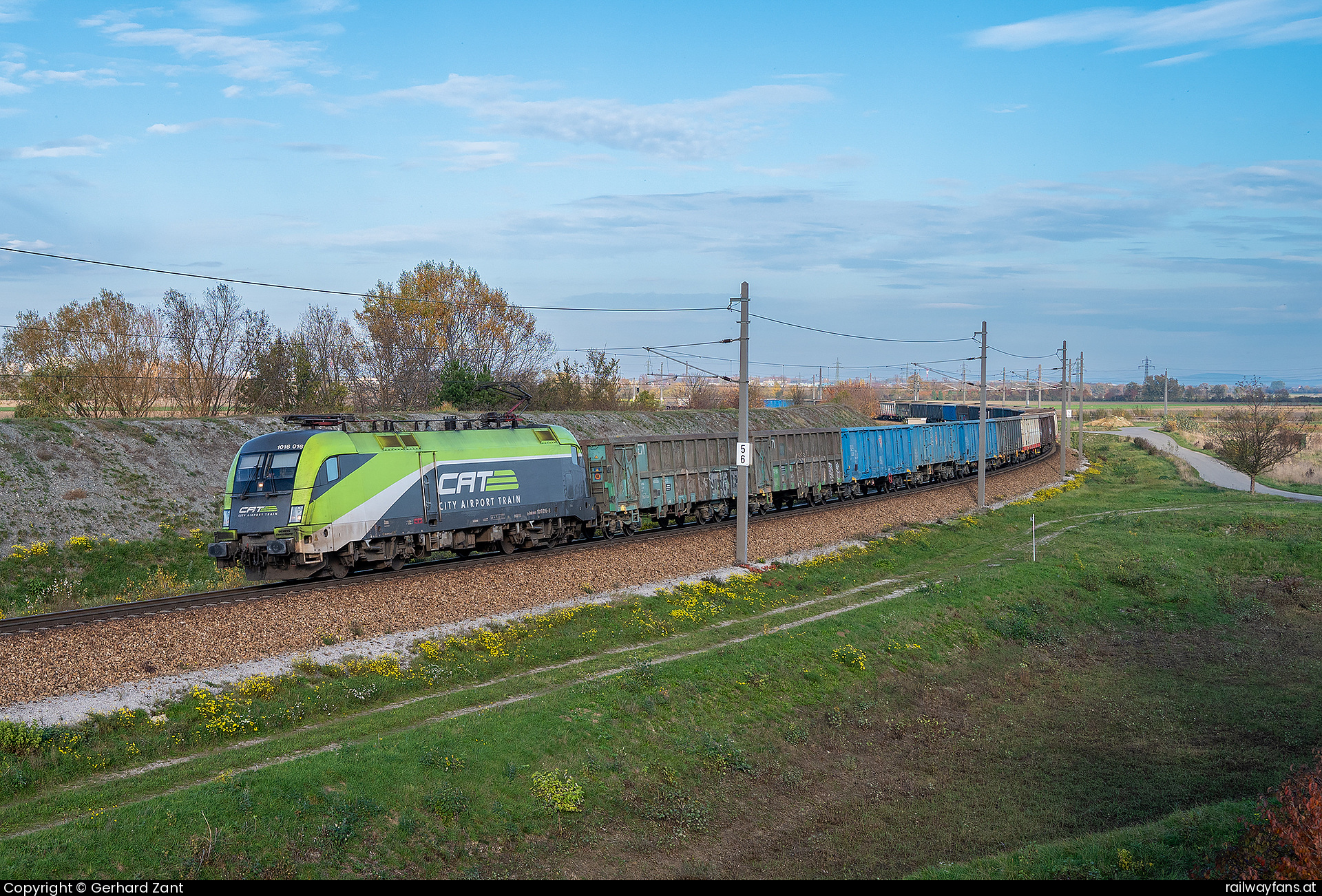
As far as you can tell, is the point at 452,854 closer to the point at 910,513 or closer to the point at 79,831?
the point at 79,831

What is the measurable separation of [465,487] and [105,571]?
516 inches

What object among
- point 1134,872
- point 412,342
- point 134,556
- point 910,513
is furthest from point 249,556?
point 412,342

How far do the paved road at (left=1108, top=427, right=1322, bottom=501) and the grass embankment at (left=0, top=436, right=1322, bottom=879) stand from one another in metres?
36.8

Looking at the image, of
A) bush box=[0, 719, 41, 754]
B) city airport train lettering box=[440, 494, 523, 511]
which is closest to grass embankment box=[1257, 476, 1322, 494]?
city airport train lettering box=[440, 494, 523, 511]

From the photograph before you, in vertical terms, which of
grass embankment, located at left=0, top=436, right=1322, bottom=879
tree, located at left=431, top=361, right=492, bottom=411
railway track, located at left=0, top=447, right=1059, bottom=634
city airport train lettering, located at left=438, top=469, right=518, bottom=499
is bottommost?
grass embankment, located at left=0, top=436, right=1322, bottom=879

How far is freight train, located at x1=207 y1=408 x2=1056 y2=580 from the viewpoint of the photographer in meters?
20.5

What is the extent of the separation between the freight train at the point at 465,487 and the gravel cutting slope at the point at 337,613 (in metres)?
1.49

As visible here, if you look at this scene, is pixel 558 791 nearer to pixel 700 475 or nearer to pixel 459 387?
pixel 700 475

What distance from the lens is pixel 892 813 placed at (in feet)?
42.7

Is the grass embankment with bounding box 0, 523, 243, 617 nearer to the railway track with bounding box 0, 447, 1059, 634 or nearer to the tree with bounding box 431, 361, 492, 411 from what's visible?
the railway track with bounding box 0, 447, 1059, 634

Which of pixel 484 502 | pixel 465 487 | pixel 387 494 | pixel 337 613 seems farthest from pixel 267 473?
pixel 484 502

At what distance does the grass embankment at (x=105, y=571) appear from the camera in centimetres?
2344

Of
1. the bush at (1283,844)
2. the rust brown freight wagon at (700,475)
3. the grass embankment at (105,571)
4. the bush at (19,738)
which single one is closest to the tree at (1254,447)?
the rust brown freight wagon at (700,475)

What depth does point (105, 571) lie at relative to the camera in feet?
89.7
